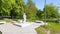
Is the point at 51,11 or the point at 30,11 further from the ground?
the point at 30,11

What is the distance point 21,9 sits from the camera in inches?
1645

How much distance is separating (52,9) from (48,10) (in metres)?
2.42

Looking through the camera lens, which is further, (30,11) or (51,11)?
(51,11)

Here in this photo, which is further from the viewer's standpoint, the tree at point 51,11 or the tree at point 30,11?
the tree at point 51,11

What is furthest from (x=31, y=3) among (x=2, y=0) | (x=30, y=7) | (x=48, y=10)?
(x=2, y=0)

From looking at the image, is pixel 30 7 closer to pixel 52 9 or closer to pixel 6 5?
pixel 52 9

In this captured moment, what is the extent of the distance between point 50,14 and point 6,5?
1244 inches

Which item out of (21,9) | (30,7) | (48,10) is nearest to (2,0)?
(21,9)

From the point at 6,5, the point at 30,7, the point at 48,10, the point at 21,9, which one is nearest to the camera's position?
the point at 6,5

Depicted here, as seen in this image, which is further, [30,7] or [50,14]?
[50,14]

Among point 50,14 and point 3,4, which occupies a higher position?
point 3,4

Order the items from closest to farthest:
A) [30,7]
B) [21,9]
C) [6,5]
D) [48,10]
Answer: [6,5] < [21,9] < [30,7] < [48,10]

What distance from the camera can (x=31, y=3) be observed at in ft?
150

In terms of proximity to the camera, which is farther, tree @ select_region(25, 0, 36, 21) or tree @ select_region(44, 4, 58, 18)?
tree @ select_region(44, 4, 58, 18)
